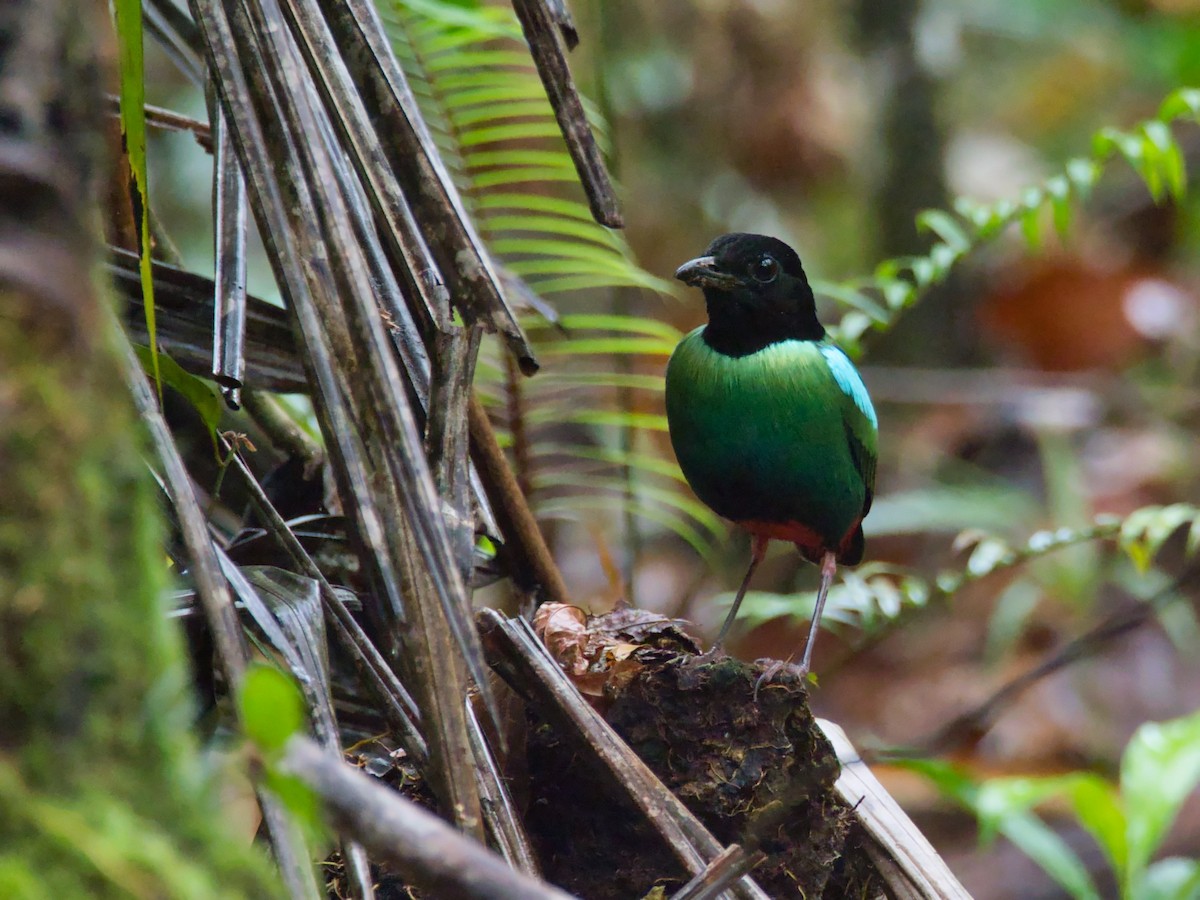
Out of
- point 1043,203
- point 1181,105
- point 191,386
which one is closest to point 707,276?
point 1043,203

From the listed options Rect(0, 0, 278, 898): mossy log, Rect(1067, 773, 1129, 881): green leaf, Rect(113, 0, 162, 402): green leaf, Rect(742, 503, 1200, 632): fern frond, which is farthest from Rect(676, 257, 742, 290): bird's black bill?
Rect(0, 0, 278, 898): mossy log

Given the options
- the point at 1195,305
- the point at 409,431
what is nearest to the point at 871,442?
the point at 409,431

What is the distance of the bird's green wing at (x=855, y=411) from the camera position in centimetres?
384

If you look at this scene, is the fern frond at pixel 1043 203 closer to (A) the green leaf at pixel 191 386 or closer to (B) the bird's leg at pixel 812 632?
(B) the bird's leg at pixel 812 632

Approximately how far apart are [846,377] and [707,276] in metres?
0.52

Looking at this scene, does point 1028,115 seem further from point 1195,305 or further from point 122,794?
point 122,794

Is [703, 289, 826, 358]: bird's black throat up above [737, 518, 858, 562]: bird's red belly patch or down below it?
above

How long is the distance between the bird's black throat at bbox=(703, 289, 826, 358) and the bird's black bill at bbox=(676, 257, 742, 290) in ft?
0.17

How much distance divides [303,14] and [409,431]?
86cm

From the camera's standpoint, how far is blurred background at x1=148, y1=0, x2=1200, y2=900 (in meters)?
6.96

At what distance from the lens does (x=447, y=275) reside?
2.10m

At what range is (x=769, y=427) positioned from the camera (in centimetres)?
375

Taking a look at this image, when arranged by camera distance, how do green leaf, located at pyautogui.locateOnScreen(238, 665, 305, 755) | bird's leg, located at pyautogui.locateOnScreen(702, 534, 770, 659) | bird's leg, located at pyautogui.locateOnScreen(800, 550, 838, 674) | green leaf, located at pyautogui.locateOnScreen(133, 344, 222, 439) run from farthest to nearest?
bird's leg, located at pyautogui.locateOnScreen(702, 534, 770, 659) → bird's leg, located at pyautogui.locateOnScreen(800, 550, 838, 674) → green leaf, located at pyautogui.locateOnScreen(133, 344, 222, 439) → green leaf, located at pyautogui.locateOnScreen(238, 665, 305, 755)

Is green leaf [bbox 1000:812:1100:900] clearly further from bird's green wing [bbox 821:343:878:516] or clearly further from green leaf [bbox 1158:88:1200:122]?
green leaf [bbox 1158:88:1200:122]
